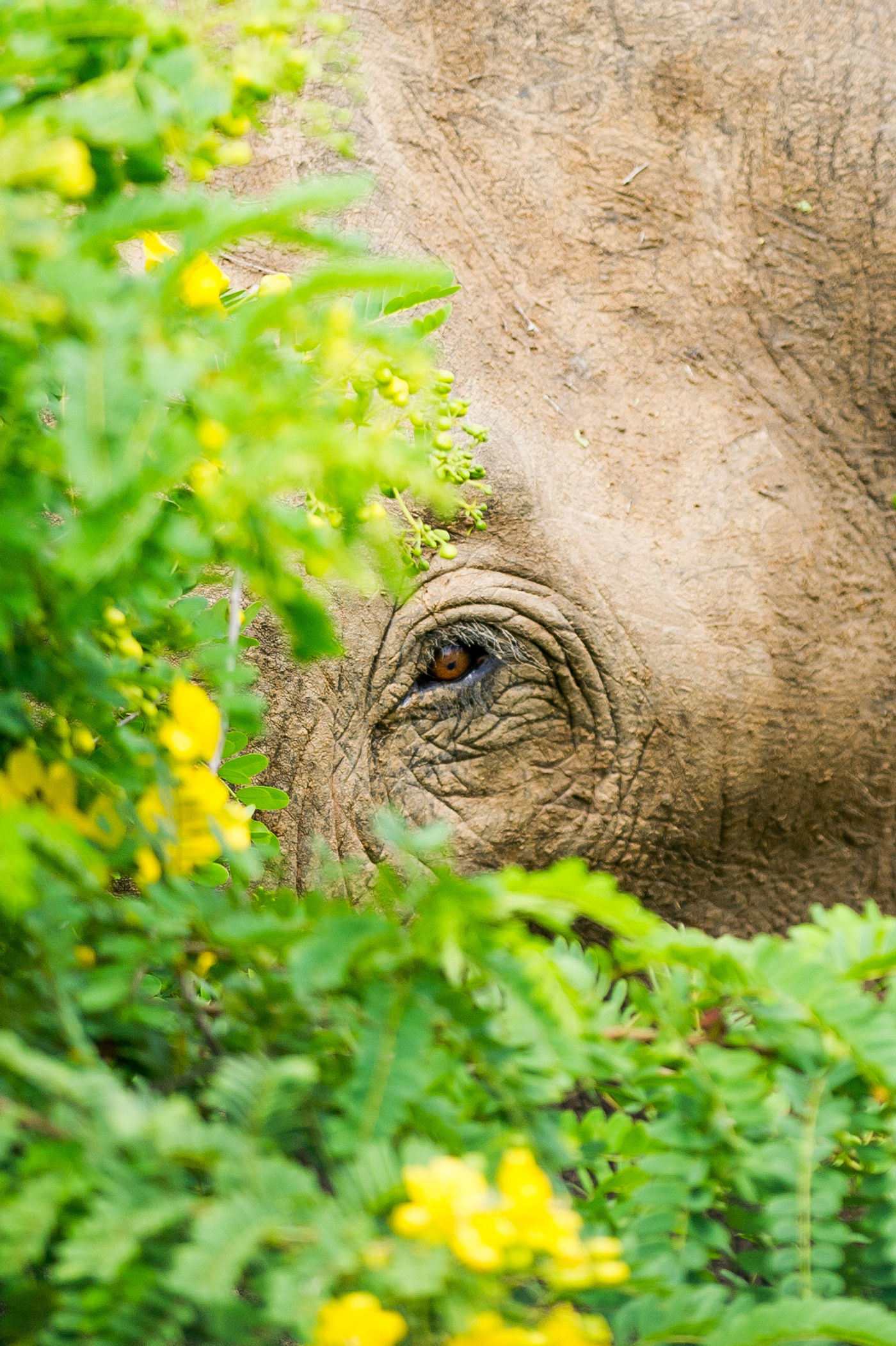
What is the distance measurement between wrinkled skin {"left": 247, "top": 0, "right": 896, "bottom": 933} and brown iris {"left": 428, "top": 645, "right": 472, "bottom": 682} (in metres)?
0.04

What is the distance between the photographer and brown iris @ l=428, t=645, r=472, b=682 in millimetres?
1902

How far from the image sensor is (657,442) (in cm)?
197

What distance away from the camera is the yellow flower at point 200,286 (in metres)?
0.70

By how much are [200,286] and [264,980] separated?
1.59 ft

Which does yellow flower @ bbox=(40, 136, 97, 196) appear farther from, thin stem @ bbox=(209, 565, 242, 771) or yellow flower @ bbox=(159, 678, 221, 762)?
thin stem @ bbox=(209, 565, 242, 771)

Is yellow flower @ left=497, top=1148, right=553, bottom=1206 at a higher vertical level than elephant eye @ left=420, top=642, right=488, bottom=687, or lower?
lower

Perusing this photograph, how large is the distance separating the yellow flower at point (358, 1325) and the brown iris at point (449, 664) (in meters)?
1.42

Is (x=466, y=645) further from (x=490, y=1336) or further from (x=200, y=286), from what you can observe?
(x=490, y=1336)

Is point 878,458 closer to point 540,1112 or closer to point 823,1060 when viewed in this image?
point 823,1060

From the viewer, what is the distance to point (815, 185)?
203cm

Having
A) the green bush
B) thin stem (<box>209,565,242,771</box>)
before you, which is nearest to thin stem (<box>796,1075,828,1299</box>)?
the green bush

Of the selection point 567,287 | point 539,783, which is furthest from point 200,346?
point 567,287

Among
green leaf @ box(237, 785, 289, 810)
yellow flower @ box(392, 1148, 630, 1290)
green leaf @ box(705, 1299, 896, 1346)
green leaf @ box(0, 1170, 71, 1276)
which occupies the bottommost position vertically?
green leaf @ box(0, 1170, 71, 1276)

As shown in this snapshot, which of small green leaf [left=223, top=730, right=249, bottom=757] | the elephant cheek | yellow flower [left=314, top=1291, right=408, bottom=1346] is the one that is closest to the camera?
yellow flower [left=314, top=1291, right=408, bottom=1346]
